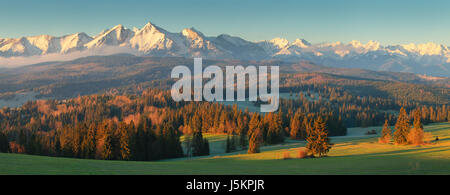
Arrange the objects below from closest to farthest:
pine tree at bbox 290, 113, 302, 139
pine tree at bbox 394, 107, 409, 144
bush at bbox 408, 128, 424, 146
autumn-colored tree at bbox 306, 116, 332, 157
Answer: autumn-colored tree at bbox 306, 116, 332, 157 < bush at bbox 408, 128, 424, 146 < pine tree at bbox 394, 107, 409, 144 < pine tree at bbox 290, 113, 302, 139

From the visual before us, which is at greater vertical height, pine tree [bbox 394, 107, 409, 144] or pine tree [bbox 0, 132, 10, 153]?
pine tree [bbox 394, 107, 409, 144]

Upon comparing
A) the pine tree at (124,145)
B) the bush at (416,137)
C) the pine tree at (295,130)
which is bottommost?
the pine tree at (295,130)

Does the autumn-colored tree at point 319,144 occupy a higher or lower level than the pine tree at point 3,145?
higher

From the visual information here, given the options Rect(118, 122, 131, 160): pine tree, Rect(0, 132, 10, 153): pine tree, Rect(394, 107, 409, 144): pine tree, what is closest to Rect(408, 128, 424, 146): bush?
Rect(394, 107, 409, 144): pine tree

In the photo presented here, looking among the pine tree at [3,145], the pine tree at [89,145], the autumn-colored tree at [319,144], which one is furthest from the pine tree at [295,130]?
the pine tree at [3,145]

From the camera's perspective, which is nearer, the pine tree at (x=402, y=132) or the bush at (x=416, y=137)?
the bush at (x=416, y=137)

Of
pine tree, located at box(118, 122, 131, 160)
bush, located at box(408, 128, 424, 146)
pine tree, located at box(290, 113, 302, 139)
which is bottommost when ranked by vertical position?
pine tree, located at box(290, 113, 302, 139)

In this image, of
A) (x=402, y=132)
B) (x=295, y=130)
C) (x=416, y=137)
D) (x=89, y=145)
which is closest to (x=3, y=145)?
(x=89, y=145)

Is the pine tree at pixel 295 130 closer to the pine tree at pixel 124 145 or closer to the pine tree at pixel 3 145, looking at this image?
the pine tree at pixel 124 145

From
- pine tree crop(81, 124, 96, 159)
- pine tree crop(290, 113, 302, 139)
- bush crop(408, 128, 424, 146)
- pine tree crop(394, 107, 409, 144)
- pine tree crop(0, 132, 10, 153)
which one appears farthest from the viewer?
pine tree crop(290, 113, 302, 139)

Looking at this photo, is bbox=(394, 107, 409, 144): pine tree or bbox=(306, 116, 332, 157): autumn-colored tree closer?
bbox=(306, 116, 332, 157): autumn-colored tree

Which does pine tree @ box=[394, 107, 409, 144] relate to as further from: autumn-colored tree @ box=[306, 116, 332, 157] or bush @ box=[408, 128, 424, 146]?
autumn-colored tree @ box=[306, 116, 332, 157]

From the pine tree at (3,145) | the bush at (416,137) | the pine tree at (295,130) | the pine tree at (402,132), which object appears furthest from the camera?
the pine tree at (295,130)

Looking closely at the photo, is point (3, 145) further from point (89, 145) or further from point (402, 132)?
point (402, 132)
